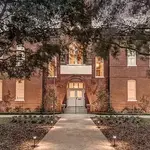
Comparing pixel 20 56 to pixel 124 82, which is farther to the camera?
pixel 124 82

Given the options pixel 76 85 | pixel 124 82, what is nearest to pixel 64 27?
pixel 124 82

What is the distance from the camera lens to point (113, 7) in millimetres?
11305

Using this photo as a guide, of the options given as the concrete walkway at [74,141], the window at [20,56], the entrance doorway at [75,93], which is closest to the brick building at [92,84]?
the entrance doorway at [75,93]

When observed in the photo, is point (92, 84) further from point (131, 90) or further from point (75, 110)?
point (131, 90)

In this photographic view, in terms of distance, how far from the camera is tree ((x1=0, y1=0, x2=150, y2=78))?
9.84 metres

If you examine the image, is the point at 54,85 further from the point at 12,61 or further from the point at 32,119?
the point at 12,61

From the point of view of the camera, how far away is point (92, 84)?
104ft

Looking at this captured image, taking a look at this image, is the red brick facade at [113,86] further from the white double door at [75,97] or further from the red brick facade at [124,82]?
the white double door at [75,97]

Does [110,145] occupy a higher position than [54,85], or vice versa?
[54,85]

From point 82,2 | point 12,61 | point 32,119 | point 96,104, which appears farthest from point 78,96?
point 82,2

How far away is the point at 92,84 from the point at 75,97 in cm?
255

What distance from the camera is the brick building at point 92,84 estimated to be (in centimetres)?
3130

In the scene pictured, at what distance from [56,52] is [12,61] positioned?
207 centimetres

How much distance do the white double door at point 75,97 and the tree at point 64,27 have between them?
18.0 m
